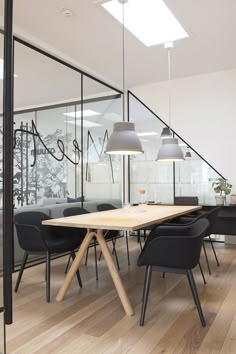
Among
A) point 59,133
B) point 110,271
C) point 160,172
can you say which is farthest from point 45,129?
point 160,172

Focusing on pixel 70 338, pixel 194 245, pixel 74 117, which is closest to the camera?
pixel 70 338

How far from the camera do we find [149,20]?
377 centimetres

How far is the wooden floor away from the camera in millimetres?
2176

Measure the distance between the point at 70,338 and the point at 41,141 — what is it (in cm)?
274

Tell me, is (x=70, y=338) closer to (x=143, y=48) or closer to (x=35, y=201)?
(x=35, y=201)

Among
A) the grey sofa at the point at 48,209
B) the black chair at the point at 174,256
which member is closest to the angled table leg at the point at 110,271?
the black chair at the point at 174,256

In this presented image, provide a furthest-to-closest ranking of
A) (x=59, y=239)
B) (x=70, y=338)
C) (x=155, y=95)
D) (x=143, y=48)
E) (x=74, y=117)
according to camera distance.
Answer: (x=155, y=95)
(x=74, y=117)
(x=143, y=48)
(x=59, y=239)
(x=70, y=338)

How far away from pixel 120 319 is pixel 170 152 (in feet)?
8.17

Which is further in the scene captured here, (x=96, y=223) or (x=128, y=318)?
(x=96, y=223)

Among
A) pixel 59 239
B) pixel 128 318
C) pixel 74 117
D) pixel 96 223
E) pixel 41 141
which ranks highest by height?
pixel 74 117

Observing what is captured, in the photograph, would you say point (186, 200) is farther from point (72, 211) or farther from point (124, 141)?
point (124, 141)

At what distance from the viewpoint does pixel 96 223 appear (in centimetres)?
285

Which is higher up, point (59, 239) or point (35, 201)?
point (35, 201)

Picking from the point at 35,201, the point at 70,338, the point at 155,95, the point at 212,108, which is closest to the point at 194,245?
the point at 70,338
